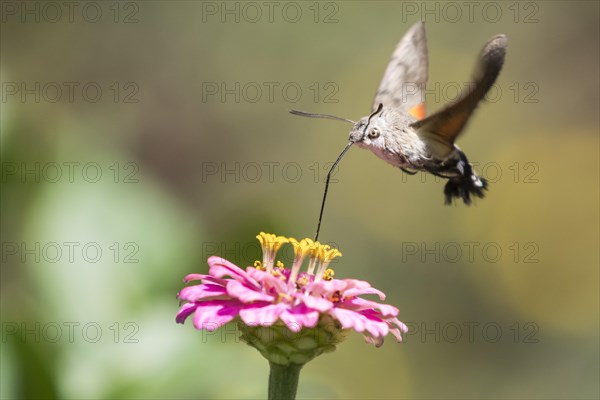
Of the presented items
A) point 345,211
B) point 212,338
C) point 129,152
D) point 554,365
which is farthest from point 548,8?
point 212,338

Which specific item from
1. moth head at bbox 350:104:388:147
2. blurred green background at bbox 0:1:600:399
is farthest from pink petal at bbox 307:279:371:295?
blurred green background at bbox 0:1:600:399

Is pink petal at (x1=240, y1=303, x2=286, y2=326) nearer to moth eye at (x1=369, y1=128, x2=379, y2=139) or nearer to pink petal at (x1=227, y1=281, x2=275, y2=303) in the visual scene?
pink petal at (x1=227, y1=281, x2=275, y2=303)

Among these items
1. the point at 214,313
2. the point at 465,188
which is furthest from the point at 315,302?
the point at 465,188

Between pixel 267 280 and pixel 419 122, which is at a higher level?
pixel 419 122

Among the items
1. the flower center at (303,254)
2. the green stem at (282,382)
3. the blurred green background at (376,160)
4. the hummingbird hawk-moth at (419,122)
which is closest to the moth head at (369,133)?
the hummingbird hawk-moth at (419,122)

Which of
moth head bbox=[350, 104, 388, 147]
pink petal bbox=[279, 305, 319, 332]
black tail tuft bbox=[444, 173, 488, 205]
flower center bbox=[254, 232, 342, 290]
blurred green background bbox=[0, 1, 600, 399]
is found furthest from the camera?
blurred green background bbox=[0, 1, 600, 399]

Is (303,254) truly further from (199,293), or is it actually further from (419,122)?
(419,122)
